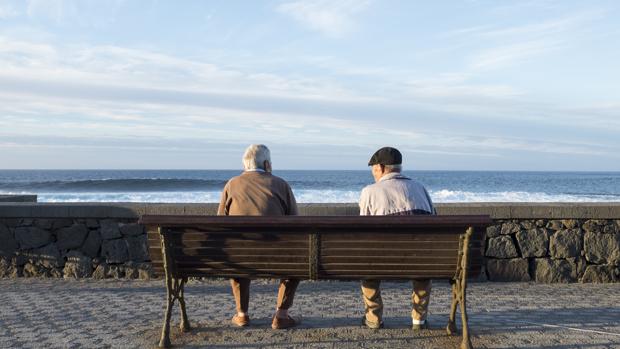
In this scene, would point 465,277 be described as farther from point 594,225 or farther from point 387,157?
point 594,225

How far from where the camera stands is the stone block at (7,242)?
7855mm

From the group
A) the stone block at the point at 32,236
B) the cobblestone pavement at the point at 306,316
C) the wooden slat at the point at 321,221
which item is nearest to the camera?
the wooden slat at the point at 321,221

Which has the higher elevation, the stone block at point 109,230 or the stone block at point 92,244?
the stone block at point 109,230

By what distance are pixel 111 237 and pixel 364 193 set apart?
373 cm

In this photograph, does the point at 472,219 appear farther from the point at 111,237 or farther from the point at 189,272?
the point at 111,237

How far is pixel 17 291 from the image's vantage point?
23.0 feet

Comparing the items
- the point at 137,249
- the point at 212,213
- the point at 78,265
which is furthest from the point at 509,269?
the point at 78,265

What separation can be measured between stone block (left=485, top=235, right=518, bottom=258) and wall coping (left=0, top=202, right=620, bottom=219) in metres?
0.24

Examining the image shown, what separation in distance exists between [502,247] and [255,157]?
3.49 meters

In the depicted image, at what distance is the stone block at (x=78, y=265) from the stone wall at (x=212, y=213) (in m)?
0.01

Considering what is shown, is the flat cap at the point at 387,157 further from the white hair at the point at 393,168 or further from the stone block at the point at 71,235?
the stone block at the point at 71,235

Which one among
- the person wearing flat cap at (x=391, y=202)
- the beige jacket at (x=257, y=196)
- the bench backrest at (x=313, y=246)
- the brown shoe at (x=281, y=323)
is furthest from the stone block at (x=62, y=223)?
the person wearing flat cap at (x=391, y=202)

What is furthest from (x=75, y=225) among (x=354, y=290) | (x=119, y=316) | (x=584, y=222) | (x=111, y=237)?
(x=584, y=222)

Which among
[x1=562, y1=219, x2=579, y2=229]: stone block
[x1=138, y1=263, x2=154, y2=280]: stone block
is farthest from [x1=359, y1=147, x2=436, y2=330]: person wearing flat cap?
[x1=138, y1=263, x2=154, y2=280]: stone block
